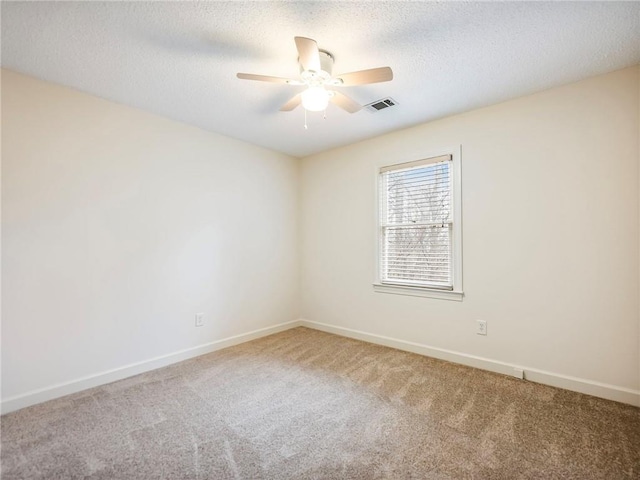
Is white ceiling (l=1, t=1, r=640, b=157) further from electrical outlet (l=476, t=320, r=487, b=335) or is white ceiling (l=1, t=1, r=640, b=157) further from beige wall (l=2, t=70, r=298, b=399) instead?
electrical outlet (l=476, t=320, r=487, b=335)

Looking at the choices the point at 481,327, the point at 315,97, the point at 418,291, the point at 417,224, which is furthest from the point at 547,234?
the point at 315,97

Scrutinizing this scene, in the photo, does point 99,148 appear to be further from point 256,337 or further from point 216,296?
point 256,337

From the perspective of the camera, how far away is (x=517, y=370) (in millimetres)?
2643

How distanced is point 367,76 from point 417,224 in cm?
182

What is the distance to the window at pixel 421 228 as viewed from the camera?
3055 mm

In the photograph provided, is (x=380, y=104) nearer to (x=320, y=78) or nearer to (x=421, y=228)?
(x=320, y=78)

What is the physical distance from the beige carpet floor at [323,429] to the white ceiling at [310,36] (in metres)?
2.45

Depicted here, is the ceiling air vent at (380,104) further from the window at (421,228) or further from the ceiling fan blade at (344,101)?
the window at (421,228)

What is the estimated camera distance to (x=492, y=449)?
1736mm

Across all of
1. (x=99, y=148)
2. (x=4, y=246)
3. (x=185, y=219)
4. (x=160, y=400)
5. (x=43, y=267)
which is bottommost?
(x=160, y=400)

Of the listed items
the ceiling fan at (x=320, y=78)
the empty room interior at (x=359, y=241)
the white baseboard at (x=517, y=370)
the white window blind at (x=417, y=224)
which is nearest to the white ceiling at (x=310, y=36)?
the empty room interior at (x=359, y=241)

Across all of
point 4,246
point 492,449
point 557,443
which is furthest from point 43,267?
point 557,443

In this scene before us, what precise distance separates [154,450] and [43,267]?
164 cm

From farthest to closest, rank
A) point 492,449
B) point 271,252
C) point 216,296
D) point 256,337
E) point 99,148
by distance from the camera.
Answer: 1. point 271,252
2. point 256,337
3. point 216,296
4. point 99,148
5. point 492,449
